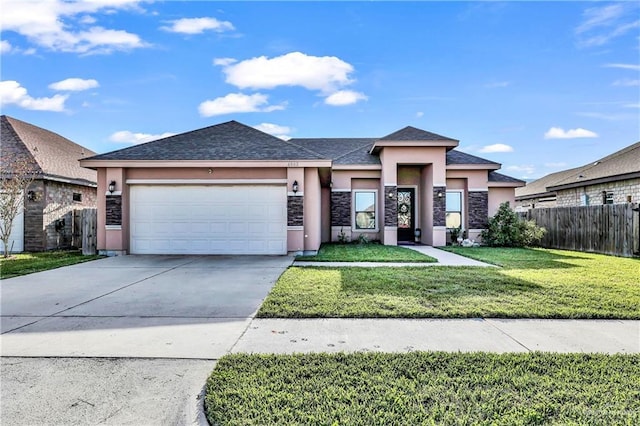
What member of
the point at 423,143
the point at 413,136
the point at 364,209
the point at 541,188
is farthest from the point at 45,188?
the point at 541,188

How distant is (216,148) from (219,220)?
2.43 m

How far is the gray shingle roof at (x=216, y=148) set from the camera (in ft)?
38.5

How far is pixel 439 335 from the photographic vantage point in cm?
428

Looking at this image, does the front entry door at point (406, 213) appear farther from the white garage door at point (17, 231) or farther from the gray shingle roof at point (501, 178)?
the white garage door at point (17, 231)

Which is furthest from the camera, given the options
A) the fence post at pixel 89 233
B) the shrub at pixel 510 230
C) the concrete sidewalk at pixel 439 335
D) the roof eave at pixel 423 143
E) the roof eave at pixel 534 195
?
the roof eave at pixel 534 195

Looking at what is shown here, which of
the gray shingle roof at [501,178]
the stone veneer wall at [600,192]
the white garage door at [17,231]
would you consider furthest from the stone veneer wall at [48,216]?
the stone veneer wall at [600,192]

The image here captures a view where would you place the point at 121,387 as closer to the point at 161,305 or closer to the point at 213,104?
the point at 161,305

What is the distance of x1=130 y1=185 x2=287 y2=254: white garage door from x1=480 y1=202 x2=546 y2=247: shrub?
30.2ft

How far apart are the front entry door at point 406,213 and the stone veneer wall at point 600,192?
890 cm

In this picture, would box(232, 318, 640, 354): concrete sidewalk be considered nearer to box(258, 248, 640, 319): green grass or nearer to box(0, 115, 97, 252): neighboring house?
box(258, 248, 640, 319): green grass

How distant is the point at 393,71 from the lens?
623 inches

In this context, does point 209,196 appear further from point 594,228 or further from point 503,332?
point 594,228

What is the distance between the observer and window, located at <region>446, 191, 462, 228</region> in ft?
54.0

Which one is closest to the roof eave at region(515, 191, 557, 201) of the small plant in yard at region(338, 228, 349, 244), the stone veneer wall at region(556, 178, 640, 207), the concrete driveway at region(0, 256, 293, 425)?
the stone veneer wall at region(556, 178, 640, 207)
